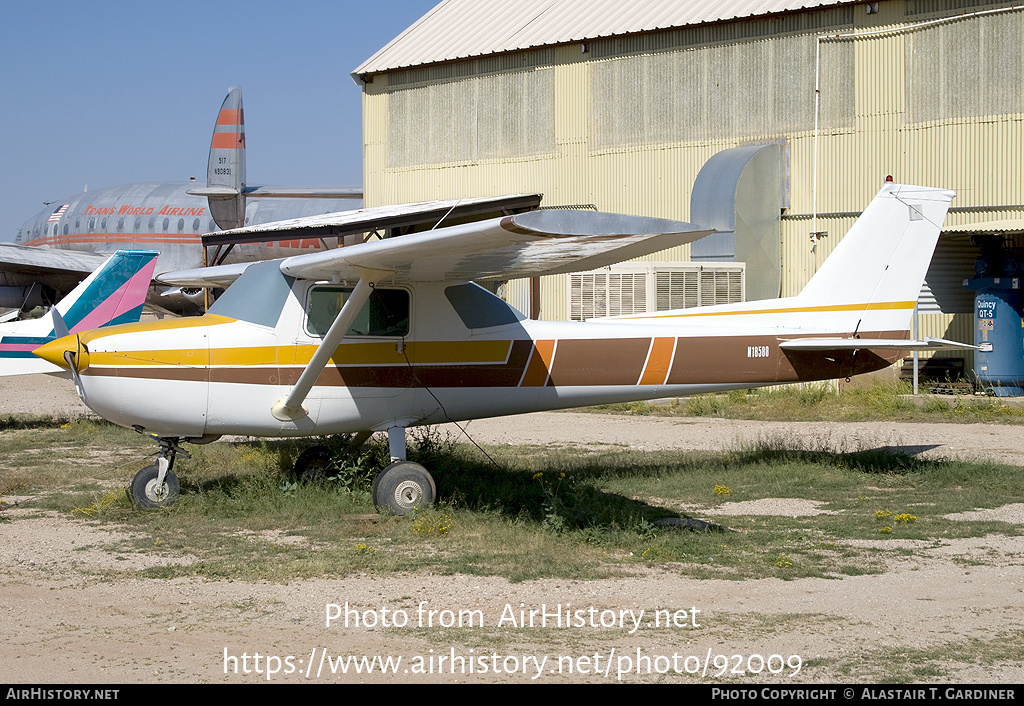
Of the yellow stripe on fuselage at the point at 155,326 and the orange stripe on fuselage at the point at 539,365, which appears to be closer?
the yellow stripe on fuselage at the point at 155,326

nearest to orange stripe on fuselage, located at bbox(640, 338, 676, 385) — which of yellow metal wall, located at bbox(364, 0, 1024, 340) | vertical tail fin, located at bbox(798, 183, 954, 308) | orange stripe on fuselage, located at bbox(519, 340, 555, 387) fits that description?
orange stripe on fuselage, located at bbox(519, 340, 555, 387)

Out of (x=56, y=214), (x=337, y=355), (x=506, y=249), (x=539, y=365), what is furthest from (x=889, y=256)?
(x=56, y=214)

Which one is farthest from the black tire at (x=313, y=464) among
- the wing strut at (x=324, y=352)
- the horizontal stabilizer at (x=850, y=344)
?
the horizontal stabilizer at (x=850, y=344)

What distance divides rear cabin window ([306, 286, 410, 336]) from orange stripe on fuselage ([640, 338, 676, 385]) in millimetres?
2312

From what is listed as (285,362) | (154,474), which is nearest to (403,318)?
(285,362)

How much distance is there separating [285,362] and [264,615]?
3220 millimetres

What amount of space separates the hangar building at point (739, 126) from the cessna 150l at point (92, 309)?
28.5 feet

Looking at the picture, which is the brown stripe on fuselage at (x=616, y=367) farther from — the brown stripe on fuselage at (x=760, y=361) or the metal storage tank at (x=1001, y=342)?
the metal storage tank at (x=1001, y=342)

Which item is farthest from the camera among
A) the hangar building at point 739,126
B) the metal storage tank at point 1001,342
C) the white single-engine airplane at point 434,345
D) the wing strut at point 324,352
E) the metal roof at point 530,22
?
the metal roof at point 530,22

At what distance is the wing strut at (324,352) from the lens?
7887mm

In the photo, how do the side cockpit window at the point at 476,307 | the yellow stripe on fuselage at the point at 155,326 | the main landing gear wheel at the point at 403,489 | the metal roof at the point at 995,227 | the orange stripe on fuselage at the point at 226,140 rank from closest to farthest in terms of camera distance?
the yellow stripe on fuselage at the point at 155,326 < the main landing gear wheel at the point at 403,489 < the side cockpit window at the point at 476,307 < the metal roof at the point at 995,227 < the orange stripe on fuselage at the point at 226,140

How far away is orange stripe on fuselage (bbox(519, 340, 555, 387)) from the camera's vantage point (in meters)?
9.13

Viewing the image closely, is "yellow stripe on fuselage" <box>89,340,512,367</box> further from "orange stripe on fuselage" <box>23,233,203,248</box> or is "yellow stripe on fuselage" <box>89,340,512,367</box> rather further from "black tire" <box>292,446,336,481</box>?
"orange stripe on fuselage" <box>23,233,203,248</box>

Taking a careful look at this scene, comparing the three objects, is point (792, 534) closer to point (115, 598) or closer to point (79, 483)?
point (115, 598)
